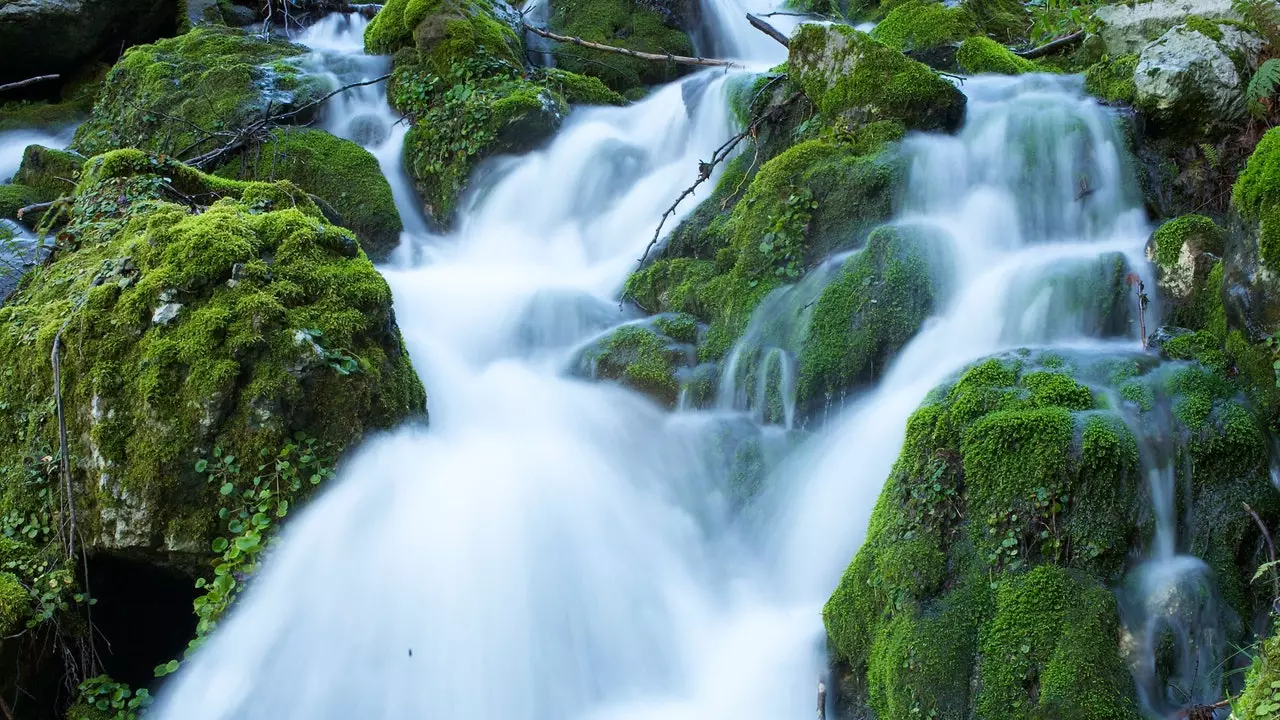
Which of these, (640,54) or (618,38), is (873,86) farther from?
(618,38)

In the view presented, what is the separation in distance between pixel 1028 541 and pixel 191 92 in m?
9.45

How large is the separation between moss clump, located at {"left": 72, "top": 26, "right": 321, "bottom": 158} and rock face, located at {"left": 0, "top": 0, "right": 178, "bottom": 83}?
1704mm

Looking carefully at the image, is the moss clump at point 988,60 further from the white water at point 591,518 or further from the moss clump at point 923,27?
the white water at point 591,518

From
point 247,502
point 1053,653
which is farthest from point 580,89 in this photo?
point 1053,653

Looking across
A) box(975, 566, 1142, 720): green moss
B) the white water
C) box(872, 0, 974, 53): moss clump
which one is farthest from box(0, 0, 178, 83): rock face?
box(975, 566, 1142, 720): green moss

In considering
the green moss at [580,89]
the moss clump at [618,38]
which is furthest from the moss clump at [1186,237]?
the moss clump at [618,38]

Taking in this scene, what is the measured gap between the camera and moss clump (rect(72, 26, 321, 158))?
9.37 m

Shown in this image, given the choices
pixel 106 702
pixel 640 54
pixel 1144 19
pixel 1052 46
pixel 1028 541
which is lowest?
pixel 106 702

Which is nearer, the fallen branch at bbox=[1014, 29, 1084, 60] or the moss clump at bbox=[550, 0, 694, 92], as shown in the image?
the fallen branch at bbox=[1014, 29, 1084, 60]

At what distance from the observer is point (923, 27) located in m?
9.48

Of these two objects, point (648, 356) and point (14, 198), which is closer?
point (648, 356)

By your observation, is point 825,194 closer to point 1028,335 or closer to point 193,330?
point 1028,335

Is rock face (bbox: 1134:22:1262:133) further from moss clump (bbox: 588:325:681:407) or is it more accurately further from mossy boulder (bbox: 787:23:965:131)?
moss clump (bbox: 588:325:681:407)

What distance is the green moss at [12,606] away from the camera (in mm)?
3965
